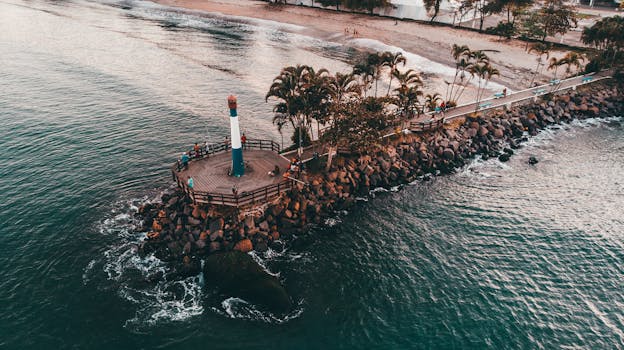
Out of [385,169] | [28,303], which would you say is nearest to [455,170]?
[385,169]

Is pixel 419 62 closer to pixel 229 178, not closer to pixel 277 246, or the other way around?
pixel 229 178

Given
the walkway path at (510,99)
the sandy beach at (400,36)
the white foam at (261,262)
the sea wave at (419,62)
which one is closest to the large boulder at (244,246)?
the white foam at (261,262)

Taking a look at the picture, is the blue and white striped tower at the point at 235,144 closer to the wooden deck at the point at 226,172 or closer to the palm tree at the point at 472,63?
the wooden deck at the point at 226,172

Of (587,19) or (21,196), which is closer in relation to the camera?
(21,196)

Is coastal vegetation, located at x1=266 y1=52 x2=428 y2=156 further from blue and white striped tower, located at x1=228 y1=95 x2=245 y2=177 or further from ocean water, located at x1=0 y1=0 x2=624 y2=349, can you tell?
ocean water, located at x1=0 y1=0 x2=624 y2=349

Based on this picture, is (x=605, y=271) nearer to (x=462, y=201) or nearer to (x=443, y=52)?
(x=462, y=201)

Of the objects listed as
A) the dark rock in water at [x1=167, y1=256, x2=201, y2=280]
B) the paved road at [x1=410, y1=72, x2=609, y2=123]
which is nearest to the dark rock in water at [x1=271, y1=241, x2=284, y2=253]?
the dark rock in water at [x1=167, y1=256, x2=201, y2=280]
